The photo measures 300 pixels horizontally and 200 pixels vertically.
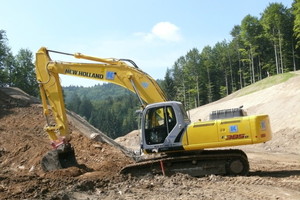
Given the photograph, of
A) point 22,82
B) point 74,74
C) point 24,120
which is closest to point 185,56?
point 22,82

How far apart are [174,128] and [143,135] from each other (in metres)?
0.95

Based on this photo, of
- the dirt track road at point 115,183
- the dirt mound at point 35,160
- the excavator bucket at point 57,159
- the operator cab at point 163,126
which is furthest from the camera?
the excavator bucket at point 57,159

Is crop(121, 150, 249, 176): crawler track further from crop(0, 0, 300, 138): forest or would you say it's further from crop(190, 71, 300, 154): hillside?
crop(0, 0, 300, 138): forest

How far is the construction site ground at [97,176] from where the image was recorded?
871 cm

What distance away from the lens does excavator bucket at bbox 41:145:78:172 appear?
1191 centimetres

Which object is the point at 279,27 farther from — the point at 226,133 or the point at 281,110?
the point at 226,133

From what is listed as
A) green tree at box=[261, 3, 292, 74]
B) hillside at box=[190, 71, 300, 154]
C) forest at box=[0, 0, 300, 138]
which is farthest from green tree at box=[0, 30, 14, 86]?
green tree at box=[261, 3, 292, 74]

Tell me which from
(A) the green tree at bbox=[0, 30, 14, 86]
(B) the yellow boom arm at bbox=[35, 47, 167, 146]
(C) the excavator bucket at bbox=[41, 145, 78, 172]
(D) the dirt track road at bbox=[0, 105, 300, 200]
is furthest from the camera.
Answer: (A) the green tree at bbox=[0, 30, 14, 86]

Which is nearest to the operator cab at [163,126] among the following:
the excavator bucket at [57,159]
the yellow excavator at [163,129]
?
the yellow excavator at [163,129]

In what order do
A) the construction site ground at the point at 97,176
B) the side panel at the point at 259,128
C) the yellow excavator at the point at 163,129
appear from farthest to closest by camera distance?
the yellow excavator at the point at 163,129
the side panel at the point at 259,128
the construction site ground at the point at 97,176

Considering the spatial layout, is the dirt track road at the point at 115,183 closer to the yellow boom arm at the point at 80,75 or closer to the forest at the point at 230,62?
→ the yellow boom arm at the point at 80,75

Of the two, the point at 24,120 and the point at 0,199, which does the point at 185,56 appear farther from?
the point at 0,199

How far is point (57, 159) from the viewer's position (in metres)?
11.9

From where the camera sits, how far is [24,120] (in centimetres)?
1862
